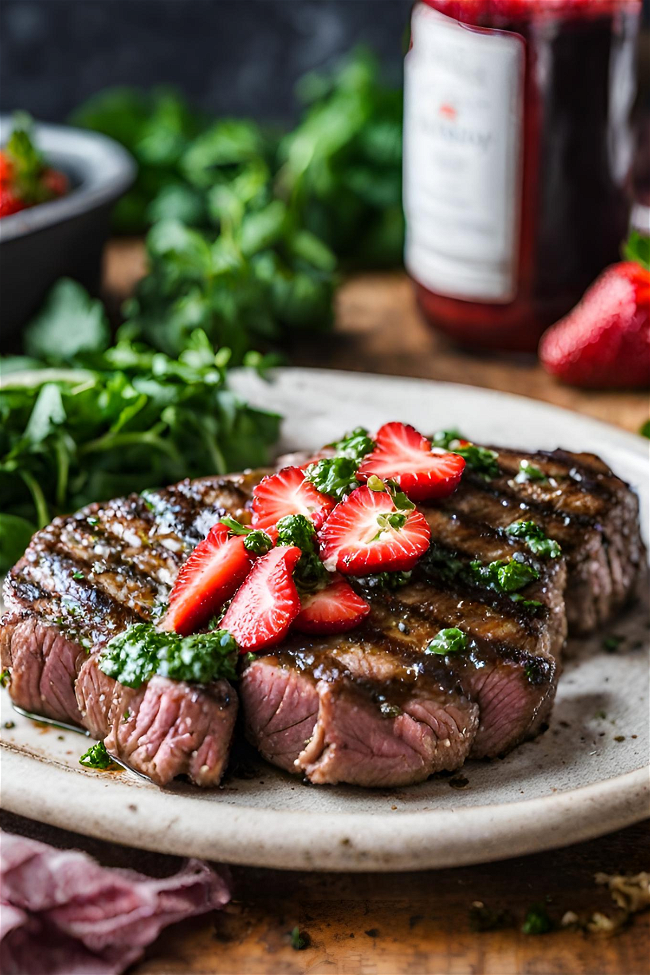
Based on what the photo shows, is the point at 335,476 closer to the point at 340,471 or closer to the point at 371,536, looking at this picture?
the point at 340,471

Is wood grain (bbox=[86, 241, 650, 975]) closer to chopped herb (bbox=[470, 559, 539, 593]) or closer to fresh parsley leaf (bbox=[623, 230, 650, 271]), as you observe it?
chopped herb (bbox=[470, 559, 539, 593])

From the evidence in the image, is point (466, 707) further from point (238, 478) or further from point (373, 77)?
point (373, 77)

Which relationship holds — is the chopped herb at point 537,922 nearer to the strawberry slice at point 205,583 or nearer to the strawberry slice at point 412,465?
the strawberry slice at point 205,583

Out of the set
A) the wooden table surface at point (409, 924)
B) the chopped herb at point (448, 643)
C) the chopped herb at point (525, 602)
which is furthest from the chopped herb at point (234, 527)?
the wooden table surface at point (409, 924)

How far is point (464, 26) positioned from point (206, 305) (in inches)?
51.5

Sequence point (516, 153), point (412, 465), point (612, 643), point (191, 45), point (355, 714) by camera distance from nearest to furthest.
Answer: point (355, 714) < point (412, 465) < point (612, 643) < point (516, 153) < point (191, 45)

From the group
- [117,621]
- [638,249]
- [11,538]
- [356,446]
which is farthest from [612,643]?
[638,249]

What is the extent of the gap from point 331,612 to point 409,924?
0.62 meters

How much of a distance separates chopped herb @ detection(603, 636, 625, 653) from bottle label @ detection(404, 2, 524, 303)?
1767 millimetres

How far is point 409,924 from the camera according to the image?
2088mm

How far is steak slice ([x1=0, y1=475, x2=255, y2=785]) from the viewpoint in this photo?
2252 millimetres

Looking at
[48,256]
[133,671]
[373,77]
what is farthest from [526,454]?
[373,77]

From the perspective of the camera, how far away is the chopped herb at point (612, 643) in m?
2.82

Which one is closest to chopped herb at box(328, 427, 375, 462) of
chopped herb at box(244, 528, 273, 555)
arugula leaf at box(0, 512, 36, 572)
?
chopped herb at box(244, 528, 273, 555)
